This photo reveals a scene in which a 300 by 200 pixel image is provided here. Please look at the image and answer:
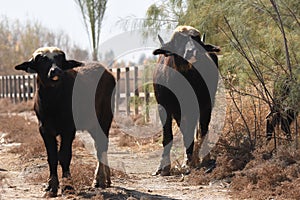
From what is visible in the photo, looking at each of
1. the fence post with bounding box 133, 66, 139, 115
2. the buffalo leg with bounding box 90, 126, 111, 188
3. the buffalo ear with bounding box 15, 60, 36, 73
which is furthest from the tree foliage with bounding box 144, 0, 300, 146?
the fence post with bounding box 133, 66, 139, 115

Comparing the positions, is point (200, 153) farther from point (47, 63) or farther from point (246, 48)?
point (47, 63)

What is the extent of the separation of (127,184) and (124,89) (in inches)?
551

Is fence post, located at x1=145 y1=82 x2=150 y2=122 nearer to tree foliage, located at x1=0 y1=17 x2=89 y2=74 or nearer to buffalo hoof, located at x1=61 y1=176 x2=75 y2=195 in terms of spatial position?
buffalo hoof, located at x1=61 y1=176 x2=75 y2=195

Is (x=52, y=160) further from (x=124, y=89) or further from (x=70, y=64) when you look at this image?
(x=124, y=89)

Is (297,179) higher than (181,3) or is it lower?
lower

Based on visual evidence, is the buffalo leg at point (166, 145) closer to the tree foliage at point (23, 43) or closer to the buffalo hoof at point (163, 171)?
the buffalo hoof at point (163, 171)

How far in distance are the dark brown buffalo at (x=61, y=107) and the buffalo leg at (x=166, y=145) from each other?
52.8 inches

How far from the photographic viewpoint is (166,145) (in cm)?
979

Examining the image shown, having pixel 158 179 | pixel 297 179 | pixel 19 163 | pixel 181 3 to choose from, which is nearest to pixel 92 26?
pixel 181 3

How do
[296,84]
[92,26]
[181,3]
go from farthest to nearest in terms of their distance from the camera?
[92,26]
[181,3]
[296,84]

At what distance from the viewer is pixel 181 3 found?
12898mm

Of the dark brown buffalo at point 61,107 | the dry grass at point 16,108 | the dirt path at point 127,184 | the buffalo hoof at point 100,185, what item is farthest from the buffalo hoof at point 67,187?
the dry grass at point 16,108

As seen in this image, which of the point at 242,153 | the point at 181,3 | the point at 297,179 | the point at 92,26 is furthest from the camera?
the point at 92,26

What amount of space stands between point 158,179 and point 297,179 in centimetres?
237
